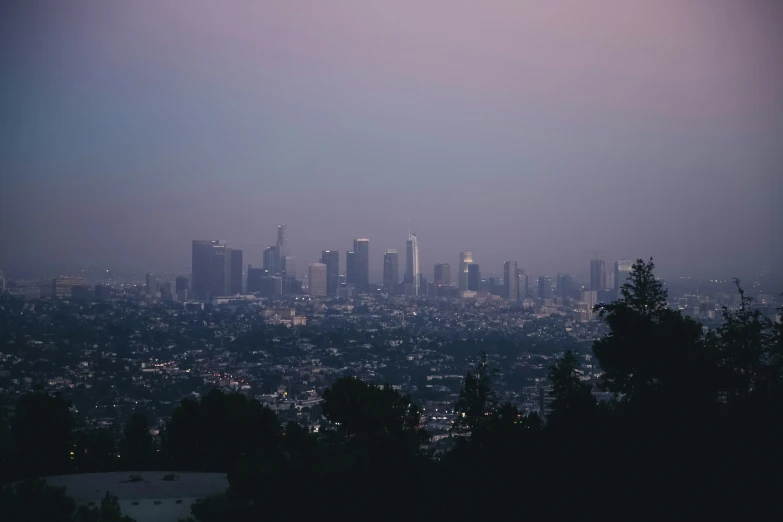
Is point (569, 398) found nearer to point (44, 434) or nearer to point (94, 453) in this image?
point (94, 453)

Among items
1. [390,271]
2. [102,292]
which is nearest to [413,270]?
[390,271]

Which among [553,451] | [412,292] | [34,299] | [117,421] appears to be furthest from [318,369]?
[412,292]

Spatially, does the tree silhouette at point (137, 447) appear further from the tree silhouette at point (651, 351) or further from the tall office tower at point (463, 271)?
the tall office tower at point (463, 271)

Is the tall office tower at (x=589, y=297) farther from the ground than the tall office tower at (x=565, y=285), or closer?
closer

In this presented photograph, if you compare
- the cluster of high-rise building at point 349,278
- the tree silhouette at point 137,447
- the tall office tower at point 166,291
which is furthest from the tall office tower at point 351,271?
the tree silhouette at point 137,447

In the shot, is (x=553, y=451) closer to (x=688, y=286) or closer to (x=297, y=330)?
(x=688, y=286)
